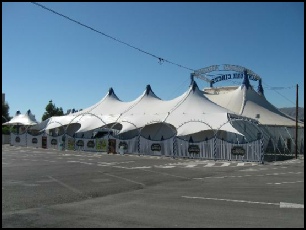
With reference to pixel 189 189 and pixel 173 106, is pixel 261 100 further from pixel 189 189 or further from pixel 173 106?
pixel 189 189

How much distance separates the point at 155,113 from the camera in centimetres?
3856

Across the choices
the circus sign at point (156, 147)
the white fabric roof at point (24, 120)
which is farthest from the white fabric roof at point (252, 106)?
the white fabric roof at point (24, 120)

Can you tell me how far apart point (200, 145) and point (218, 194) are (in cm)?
1710

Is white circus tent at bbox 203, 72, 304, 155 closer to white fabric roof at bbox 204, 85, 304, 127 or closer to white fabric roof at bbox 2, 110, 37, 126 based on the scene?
white fabric roof at bbox 204, 85, 304, 127

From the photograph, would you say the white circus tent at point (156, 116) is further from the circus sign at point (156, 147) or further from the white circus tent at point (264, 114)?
the white circus tent at point (264, 114)

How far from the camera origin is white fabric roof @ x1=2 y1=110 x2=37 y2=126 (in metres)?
57.9

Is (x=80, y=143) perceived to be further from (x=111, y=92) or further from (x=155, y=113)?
(x=111, y=92)

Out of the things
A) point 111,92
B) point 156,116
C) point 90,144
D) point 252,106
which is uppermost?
point 111,92

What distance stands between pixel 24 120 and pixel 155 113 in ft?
94.8

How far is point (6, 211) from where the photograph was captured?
8438 millimetres

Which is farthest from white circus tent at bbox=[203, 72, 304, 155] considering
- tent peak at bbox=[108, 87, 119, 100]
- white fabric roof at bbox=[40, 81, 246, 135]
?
tent peak at bbox=[108, 87, 119, 100]

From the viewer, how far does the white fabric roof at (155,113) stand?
32922 mm

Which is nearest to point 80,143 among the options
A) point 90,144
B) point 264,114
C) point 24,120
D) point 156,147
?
point 90,144

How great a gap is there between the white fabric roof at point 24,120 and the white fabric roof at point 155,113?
13.8 metres
